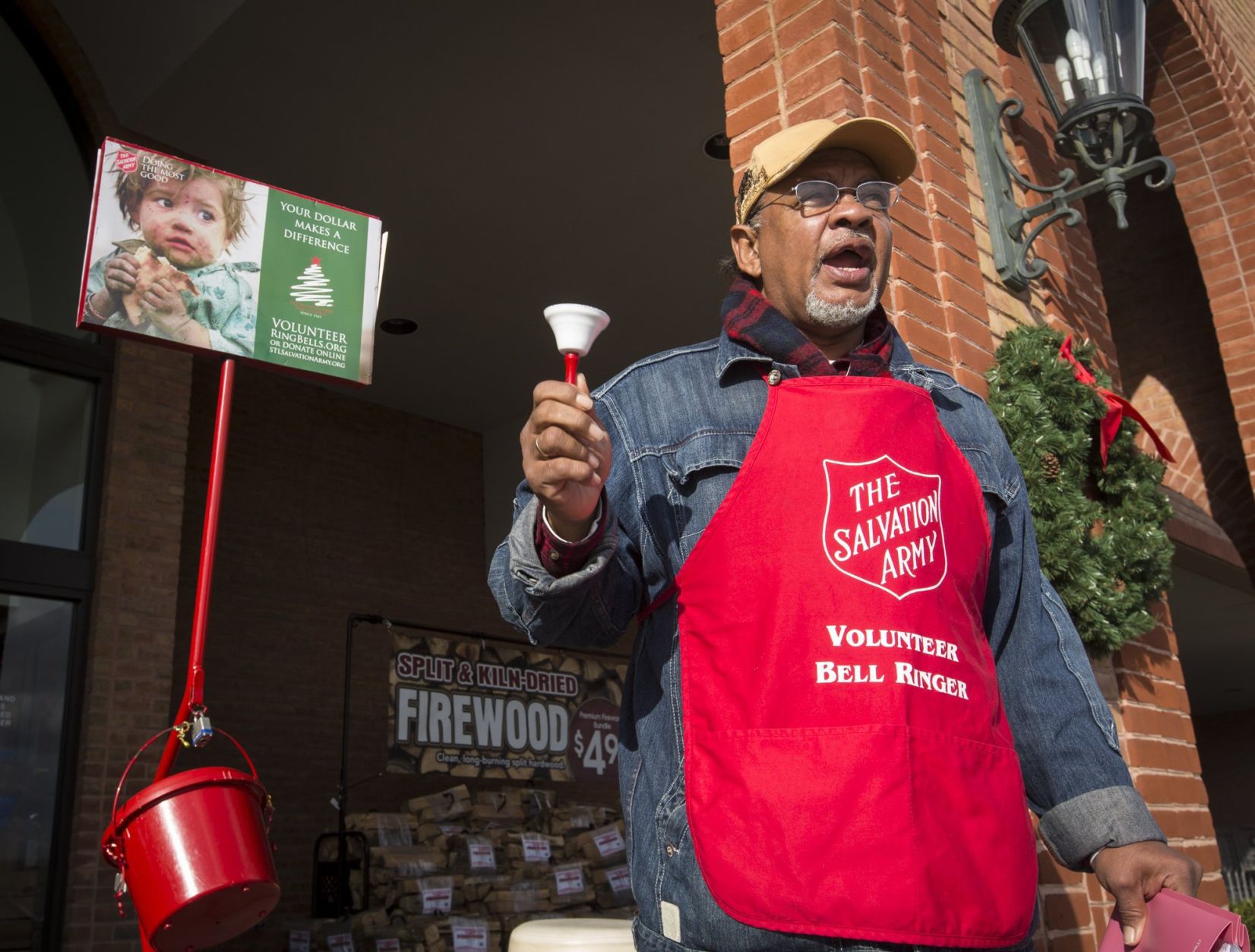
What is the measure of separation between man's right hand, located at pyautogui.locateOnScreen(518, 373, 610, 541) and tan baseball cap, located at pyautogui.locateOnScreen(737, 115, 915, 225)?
0.67m

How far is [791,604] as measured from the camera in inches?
51.3

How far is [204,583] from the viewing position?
250cm

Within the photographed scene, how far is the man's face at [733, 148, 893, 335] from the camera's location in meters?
1.65

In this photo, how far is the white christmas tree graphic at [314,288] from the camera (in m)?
2.84

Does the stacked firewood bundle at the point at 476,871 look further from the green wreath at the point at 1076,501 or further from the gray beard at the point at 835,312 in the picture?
the gray beard at the point at 835,312

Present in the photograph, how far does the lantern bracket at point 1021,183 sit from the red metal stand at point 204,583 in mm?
2229

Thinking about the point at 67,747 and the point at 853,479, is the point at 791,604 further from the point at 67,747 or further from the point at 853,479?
the point at 67,747

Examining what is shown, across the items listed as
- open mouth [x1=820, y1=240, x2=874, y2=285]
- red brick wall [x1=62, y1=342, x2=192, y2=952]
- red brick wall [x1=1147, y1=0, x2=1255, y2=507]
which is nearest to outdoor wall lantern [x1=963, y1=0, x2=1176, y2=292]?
open mouth [x1=820, y1=240, x2=874, y2=285]

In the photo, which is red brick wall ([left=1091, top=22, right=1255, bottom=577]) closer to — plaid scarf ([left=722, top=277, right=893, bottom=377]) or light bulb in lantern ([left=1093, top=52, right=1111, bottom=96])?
light bulb in lantern ([left=1093, top=52, right=1111, bottom=96])

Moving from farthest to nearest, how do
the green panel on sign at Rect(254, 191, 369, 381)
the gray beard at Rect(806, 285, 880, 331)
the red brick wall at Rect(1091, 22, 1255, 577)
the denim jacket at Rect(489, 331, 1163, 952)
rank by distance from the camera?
the red brick wall at Rect(1091, 22, 1255, 577) → the green panel on sign at Rect(254, 191, 369, 381) → the gray beard at Rect(806, 285, 880, 331) → the denim jacket at Rect(489, 331, 1163, 952)

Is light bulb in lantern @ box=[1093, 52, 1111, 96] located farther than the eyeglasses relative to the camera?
Yes

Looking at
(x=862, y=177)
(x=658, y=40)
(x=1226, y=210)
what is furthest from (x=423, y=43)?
(x=862, y=177)

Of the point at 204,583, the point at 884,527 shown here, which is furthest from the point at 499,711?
the point at 884,527

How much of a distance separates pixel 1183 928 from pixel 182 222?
2540mm
